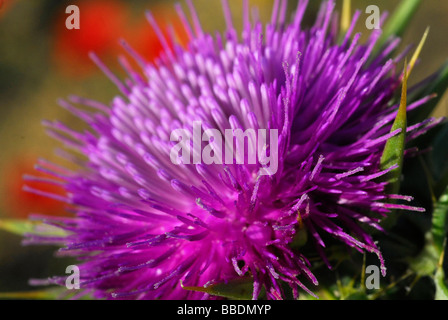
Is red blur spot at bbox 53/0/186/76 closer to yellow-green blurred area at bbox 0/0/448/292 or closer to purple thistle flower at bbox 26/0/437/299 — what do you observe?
yellow-green blurred area at bbox 0/0/448/292

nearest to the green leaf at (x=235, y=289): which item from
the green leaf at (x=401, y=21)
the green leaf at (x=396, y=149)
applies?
the green leaf at (x=396, y=149)

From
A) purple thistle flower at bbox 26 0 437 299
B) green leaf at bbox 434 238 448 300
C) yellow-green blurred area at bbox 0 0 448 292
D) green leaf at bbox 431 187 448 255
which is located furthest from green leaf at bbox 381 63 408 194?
yellow-green blurred area at bbox 0 0 448 292

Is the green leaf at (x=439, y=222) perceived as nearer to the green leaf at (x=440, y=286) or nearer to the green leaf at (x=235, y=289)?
the green leaf at (x=440, y=286)

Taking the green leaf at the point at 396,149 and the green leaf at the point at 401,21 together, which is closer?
the green leaf at the point at 396,149

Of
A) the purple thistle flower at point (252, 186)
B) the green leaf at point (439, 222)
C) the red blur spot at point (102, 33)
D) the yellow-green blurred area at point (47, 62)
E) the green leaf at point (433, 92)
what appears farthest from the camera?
the red blur spot at point (102, 33)

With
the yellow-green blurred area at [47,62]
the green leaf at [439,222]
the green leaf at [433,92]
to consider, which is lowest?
the green leaf at [439,222]
